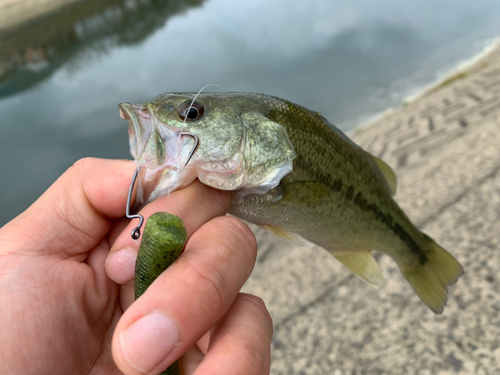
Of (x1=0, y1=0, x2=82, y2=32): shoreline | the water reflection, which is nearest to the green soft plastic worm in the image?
the water reflection

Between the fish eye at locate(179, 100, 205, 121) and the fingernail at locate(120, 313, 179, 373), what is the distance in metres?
0.72

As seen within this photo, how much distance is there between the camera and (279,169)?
4.53 ft

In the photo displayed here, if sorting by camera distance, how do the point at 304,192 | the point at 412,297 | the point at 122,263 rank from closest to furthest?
the point at 122,263 → the point at 304,192 → the point at 412,297

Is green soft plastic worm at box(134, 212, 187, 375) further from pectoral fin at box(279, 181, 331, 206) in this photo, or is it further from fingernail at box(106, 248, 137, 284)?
pectoral fin at box(279, 181, 331, 206)

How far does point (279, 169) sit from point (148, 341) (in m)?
0.80

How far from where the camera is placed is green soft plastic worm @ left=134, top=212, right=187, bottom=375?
33.7 inches

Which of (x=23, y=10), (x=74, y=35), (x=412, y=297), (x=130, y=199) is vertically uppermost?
(x=23, y=10)

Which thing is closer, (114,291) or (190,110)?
(190,110)

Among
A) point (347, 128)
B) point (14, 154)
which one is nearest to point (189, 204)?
point (347, 128)

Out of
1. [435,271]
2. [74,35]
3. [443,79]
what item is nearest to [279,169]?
[435,271]

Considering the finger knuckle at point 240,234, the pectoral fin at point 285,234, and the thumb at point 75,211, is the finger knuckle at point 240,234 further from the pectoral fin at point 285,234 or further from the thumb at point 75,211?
the thumb at point 75,211

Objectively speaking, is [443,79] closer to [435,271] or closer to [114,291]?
[435,271]

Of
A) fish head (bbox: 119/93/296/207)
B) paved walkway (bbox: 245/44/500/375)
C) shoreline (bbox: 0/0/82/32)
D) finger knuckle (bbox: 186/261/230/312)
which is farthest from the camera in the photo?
shoreline (bbox: 0/0/82/32)

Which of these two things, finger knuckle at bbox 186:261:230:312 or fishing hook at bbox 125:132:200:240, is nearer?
finger knuckle at bbox 186:261:230:312
